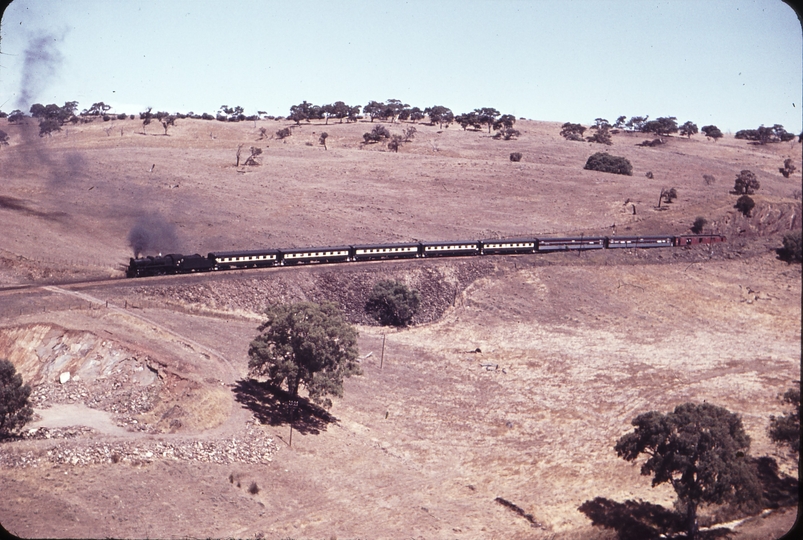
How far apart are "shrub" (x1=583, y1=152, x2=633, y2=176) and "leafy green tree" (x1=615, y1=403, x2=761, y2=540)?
8342 cm

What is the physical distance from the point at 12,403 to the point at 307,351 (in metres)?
15.5

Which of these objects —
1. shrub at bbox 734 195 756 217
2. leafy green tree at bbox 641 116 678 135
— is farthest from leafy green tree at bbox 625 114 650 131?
shrub at bbox 734 195 756 217

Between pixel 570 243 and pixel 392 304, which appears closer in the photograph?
pixel 392 304

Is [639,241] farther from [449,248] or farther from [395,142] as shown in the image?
[395,142]

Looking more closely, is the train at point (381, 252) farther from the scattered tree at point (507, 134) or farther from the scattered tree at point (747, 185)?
the scattered tree at point (507, 134)

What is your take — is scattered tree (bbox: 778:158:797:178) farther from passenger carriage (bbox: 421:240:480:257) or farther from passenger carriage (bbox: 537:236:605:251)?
passenger carriage (bbox: 421:240:480:257)

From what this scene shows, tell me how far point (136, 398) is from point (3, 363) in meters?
6.62

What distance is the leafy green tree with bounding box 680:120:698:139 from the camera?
155375mm

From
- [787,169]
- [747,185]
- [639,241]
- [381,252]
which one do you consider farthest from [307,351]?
[787,169]

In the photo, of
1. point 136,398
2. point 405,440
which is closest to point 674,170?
point 405,440

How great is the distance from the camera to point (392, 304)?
5925 centimetres

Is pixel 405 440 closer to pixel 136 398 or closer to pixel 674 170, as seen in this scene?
pixel 136 398

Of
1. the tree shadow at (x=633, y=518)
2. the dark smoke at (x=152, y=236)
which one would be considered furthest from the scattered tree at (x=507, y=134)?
the tree shadow at (x=633, y=518)

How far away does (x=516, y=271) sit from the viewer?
69812 mm
